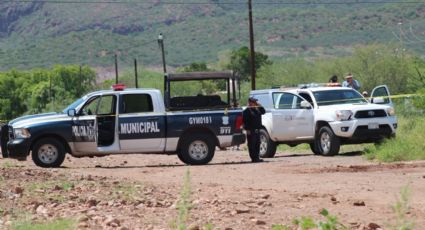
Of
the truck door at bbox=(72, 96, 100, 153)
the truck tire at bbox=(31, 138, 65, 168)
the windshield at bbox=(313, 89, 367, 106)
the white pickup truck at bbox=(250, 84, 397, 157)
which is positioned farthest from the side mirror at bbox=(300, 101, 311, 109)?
the truck tire at bbox=(31, 138, 65, 168)

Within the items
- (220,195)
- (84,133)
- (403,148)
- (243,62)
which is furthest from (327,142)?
(243,62)

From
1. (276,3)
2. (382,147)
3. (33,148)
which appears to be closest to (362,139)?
(382,147)

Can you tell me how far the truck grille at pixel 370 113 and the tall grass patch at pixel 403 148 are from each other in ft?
2.26

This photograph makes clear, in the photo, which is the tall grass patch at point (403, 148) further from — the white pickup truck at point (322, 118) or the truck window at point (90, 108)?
the truck window at point (90, 108)

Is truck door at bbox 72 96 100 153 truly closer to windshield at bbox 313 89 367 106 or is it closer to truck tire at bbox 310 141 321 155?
truck tire at bbox 310 141 321 155

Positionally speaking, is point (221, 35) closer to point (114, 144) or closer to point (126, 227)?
point (114, 144)

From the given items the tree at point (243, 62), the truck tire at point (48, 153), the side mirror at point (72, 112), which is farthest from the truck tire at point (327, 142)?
the tree at point (243, 62)

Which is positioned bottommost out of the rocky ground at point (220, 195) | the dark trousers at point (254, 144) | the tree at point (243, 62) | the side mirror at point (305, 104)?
the rocky ground at point (220, 195)

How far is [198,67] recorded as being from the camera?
87.4 m

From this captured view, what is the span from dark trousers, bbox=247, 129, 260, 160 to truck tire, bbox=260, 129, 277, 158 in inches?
76.3

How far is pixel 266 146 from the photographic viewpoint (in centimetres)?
2564

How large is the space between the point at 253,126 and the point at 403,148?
3.66m

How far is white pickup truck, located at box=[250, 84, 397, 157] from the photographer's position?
24.1 meters

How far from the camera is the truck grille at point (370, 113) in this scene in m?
24.2
